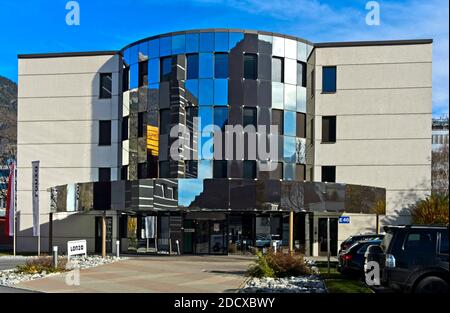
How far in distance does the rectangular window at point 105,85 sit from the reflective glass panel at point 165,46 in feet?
19.3

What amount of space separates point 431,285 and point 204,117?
73.3 ft

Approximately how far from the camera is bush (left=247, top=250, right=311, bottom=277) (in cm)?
1891

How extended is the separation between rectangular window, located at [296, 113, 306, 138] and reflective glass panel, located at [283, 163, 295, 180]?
206 cm

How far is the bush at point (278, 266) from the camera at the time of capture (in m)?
18.9

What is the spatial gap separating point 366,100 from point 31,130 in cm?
2233

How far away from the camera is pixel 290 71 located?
34531 mm

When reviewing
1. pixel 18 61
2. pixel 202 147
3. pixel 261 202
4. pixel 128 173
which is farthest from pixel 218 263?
pixel 18 61

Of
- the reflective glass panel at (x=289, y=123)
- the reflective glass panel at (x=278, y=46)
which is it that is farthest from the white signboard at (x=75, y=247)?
the reflective glass panel at (x=278, y=46)

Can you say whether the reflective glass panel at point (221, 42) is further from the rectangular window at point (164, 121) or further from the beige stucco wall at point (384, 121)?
the beige stucco wall at point (384, 121)

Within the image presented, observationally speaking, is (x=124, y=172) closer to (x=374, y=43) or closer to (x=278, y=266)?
(x=374, y=43)

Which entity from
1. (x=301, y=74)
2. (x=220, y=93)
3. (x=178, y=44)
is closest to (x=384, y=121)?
(x=301, y=74)
